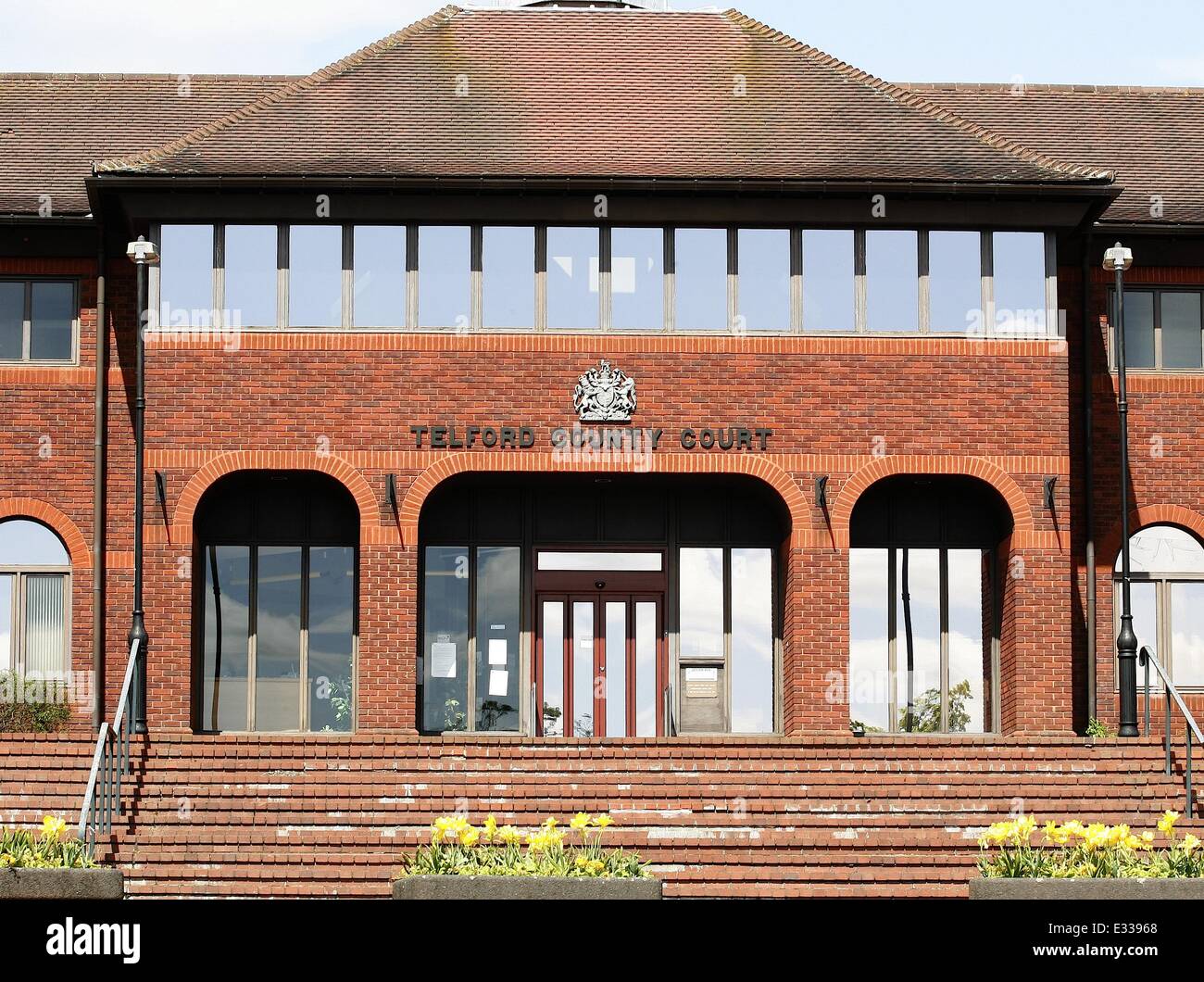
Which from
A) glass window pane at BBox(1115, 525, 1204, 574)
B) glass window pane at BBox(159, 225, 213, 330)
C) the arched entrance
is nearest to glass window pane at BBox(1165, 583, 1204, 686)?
glass window pane at BBox(1115, 525, 1204, 574)

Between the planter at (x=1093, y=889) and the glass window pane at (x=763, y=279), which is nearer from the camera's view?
the planter at (x=1093, y=889)

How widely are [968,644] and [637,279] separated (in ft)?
20.5

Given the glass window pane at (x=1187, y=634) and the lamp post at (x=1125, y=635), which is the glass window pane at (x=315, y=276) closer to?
the lamp post at (x=1125, y=635)

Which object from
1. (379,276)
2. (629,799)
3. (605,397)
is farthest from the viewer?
(379,276)

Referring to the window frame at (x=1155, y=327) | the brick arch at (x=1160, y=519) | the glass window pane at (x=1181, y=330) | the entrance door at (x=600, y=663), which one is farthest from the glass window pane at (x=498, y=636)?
the glass window pane at (x=1181, y=330)

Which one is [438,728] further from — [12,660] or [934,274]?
[934,274]

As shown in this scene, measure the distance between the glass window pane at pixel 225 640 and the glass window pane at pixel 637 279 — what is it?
5.68m

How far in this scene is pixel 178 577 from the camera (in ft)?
84.6

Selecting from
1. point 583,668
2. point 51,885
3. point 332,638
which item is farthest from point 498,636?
point 51,885

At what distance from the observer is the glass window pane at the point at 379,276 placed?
26281mm

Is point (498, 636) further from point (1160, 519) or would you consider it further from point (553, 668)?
point (1160, 519)

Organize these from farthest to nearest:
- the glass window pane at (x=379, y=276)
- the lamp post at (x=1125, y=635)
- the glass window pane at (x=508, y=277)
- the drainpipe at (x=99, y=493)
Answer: the drainpipe at (x=99, y=493)
the glass window pane at (x=508, y=277)
the glass window pane at (x=379, y=276)
the lamp post at (x=1125, y=635)

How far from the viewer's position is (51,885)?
1659cm

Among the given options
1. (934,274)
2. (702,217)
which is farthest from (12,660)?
(934,274)
